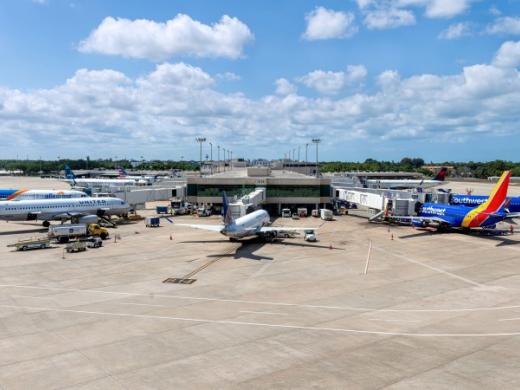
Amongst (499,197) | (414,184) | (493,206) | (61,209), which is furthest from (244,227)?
(414,184)

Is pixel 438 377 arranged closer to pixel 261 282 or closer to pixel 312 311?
pixel 312 311

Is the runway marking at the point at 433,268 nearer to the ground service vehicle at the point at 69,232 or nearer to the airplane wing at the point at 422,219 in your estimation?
the airplane wing at the point at 422,219

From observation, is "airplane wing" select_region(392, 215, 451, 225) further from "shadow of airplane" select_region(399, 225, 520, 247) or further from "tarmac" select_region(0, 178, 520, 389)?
"tarmac" select_region(0, 178, 520, 389)

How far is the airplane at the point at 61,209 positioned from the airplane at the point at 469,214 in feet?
172

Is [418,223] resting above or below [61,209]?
below

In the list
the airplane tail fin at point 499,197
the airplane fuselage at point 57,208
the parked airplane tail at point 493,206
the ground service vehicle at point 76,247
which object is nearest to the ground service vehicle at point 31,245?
the ground service vehicle at point 76,247

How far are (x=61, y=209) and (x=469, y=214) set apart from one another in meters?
67.2

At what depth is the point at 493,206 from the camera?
63469 millimetres

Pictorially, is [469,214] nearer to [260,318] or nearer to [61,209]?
[260,318]

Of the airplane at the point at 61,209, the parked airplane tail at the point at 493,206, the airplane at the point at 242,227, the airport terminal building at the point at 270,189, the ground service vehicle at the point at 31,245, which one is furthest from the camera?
the airport terminal building at the point at 270,189

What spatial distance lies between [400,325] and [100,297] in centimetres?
2355

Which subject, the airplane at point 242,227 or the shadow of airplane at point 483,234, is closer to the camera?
the airplane at point 242,227

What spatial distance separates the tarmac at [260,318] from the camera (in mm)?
21000

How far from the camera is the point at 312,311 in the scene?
3088 cm
